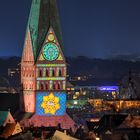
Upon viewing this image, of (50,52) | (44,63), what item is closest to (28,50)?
(44,63)

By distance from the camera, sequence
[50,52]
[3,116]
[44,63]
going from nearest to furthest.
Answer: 1. [3,116]
2. [50,52]
3. [44,63]

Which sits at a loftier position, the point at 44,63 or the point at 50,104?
the point at 44,63

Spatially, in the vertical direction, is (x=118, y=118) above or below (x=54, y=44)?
below

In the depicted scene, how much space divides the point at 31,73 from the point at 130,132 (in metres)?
18.0

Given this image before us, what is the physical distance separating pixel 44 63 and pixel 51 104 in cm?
330

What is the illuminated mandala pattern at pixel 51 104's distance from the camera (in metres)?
72.4

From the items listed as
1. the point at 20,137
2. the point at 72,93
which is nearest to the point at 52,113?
the point at 20,137

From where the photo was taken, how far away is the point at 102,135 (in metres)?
58.6

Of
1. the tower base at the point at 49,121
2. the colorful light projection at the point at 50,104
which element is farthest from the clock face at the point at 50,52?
the tower base at the point at 49,121

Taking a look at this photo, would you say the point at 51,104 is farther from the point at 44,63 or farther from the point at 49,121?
the point at 44,63

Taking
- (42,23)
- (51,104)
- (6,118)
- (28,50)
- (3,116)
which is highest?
(42,23)

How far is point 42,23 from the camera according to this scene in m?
71.6

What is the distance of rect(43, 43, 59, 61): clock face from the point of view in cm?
7146

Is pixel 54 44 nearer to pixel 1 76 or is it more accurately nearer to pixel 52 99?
pixel 52 99
